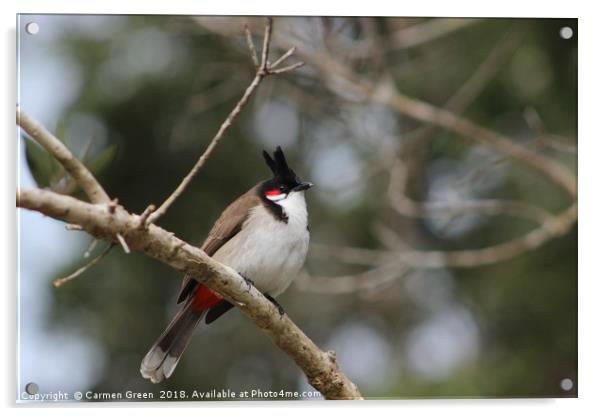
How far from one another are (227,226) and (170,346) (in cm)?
52

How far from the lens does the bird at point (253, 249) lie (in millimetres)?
3055

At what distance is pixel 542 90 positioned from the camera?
11.3ft

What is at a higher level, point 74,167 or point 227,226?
point 74,167

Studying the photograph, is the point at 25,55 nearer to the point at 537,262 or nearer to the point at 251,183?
the point at 251,183

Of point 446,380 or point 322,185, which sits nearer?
point 446,380

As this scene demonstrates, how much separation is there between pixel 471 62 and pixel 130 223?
2.03 meters

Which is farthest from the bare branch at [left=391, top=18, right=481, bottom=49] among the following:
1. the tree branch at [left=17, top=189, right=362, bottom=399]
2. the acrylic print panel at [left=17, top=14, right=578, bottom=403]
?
the tree branch at [left=17, top=189, right=362, bottom=399]

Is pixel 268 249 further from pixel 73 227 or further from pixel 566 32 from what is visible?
pixel 566 32

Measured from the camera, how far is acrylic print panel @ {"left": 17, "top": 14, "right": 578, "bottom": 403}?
3.15 m

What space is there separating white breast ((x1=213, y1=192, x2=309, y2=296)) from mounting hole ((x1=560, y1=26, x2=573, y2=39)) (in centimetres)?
127

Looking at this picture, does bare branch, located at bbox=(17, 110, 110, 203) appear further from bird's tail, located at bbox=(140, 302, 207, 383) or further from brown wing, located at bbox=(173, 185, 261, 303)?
bird's tail, located at bbox=(140, 302, 207, 383)

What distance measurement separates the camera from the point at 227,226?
10.4 feet

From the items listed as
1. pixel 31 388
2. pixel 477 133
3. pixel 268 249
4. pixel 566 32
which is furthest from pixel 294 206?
pixel 566 32
